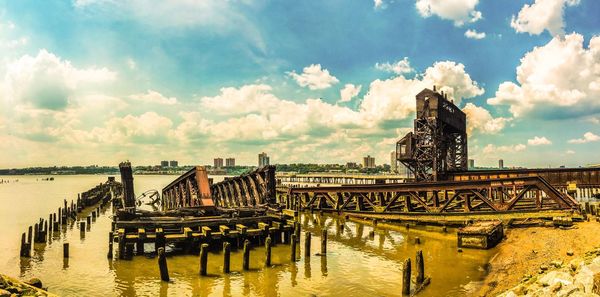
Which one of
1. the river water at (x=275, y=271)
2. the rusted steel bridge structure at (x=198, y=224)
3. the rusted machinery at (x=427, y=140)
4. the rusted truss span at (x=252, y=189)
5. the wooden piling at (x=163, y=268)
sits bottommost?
the river water at (x=275, y=271)

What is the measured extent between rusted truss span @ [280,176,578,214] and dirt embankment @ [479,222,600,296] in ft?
9.35

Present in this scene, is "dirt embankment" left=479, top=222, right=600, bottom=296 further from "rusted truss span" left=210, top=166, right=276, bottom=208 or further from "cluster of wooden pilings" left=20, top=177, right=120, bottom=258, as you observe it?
"cluster of wooden pilings" left=20, top=177, right=120, bottom=258

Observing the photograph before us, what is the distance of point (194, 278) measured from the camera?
1733cm

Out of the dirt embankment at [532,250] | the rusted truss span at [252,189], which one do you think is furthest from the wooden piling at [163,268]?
the rusted truss span at [252,189]

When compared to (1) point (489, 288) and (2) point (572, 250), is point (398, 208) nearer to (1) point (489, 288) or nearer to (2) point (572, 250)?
(2) point (572, 250)

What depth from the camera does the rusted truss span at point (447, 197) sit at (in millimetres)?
25797

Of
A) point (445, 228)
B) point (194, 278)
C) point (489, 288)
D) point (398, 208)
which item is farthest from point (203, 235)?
point (398, 208)

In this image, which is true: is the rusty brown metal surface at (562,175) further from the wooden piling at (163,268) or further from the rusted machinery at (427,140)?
the wooden piling at (163,268)

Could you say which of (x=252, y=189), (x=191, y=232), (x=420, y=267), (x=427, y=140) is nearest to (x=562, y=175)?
(x=427, y=140)

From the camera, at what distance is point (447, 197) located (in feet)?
109

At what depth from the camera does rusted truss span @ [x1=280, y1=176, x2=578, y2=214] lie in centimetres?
2580

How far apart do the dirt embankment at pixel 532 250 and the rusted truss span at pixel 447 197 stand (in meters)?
2.85

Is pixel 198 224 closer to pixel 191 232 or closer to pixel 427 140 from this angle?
pixel 191 232

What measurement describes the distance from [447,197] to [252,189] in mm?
17019
